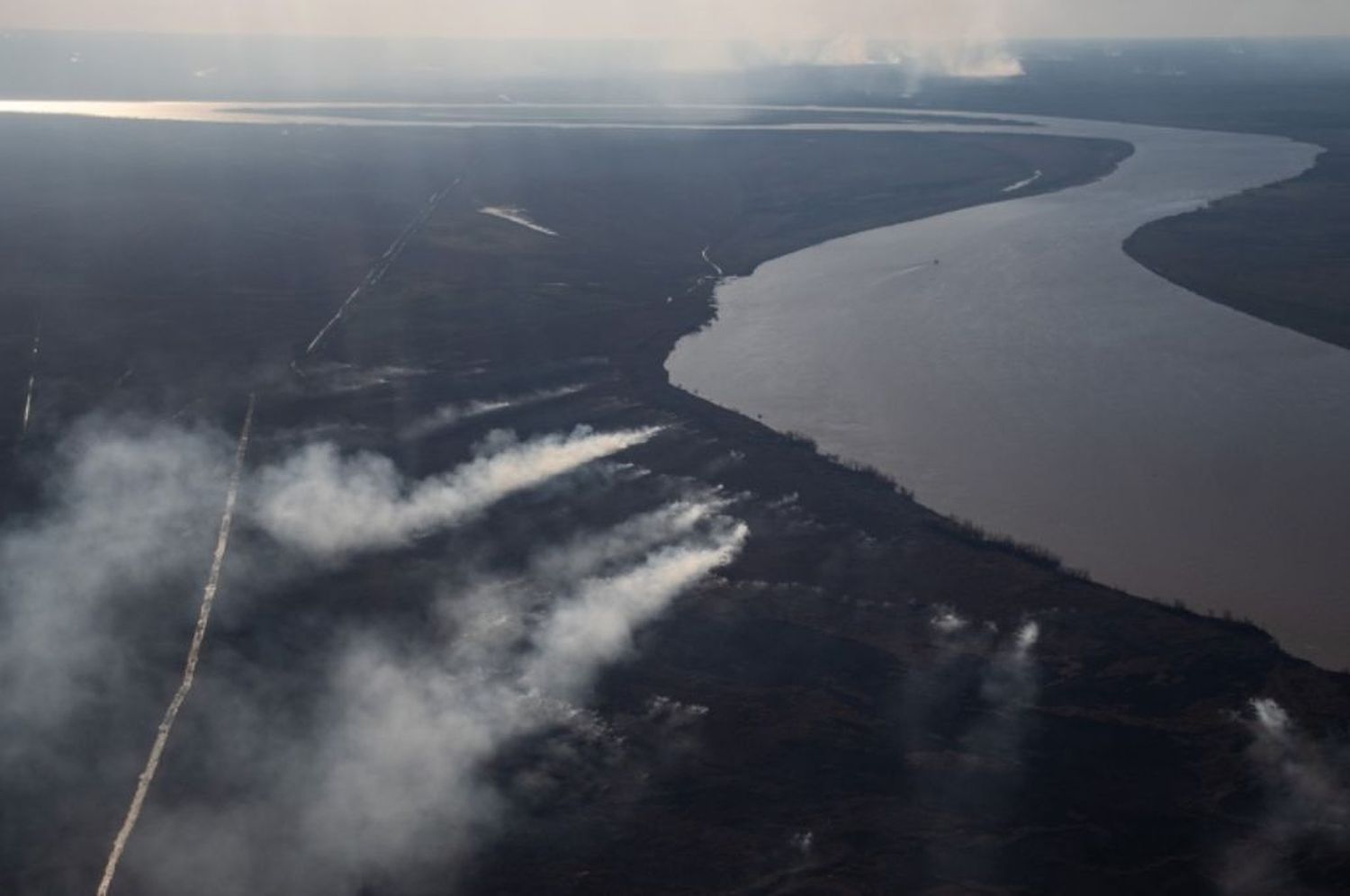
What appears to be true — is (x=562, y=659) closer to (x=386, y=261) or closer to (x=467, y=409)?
(x=467, y=409)

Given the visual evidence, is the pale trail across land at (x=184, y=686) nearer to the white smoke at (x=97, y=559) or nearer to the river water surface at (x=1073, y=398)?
the white smoke at (x=97, y=559)

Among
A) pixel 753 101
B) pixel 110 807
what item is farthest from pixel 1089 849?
pixel 753 101

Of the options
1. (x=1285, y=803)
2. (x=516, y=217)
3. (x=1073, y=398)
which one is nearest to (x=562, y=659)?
(x=1285, y=803)

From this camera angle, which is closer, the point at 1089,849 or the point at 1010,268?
the point at 1089,849

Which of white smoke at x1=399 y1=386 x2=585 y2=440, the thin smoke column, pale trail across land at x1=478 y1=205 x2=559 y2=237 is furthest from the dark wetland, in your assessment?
pale trail across land at x1=478 y1=205 x2=559 y2=237

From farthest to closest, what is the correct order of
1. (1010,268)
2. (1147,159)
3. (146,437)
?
1. (1147,159)
2. (1010,268)
3. (146,437)

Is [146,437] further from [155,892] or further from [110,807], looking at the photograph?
[155,892]

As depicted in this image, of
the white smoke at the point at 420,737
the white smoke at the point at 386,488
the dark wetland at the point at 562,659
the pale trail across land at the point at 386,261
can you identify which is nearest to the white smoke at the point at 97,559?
the dark wetland at the point at 562,659
